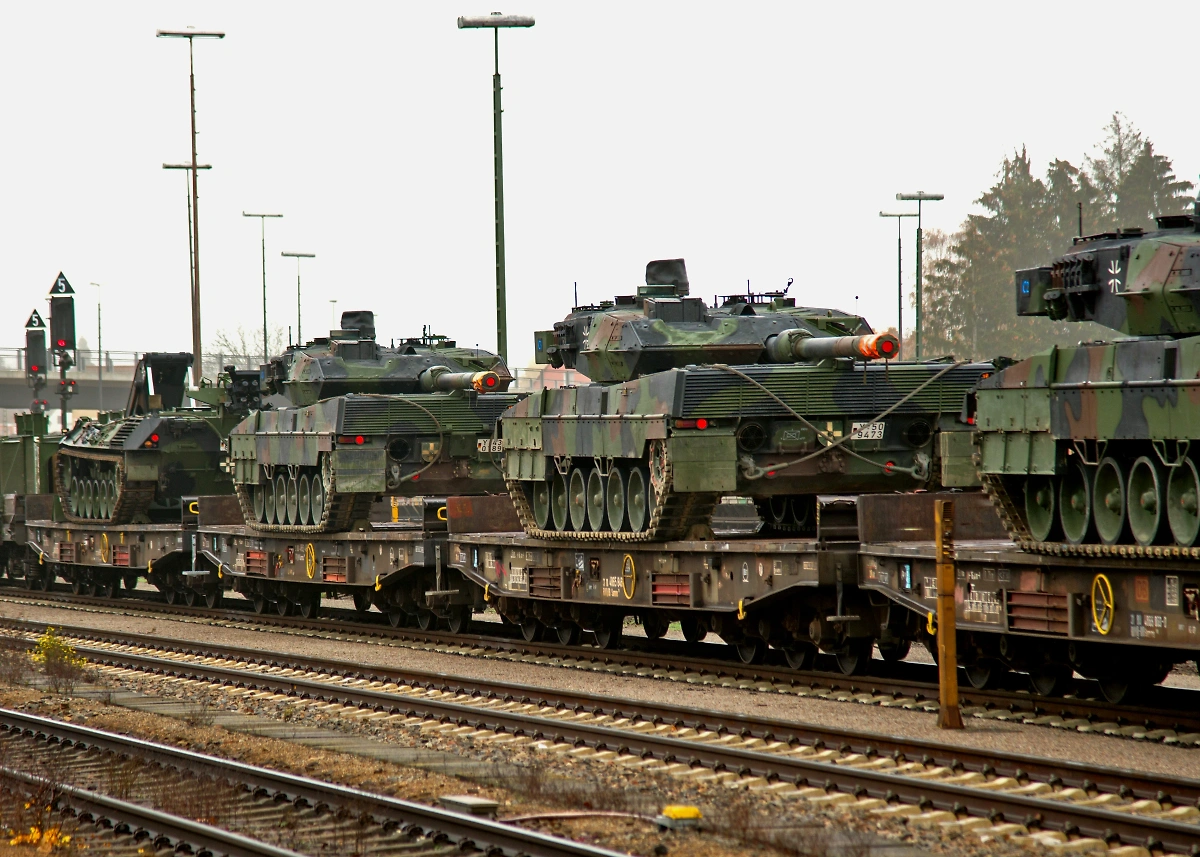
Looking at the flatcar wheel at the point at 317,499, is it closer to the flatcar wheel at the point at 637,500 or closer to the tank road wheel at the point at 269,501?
the tank road wheel at the point at 269,501

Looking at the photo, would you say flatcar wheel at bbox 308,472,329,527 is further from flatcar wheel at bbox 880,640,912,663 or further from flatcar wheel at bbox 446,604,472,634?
flatcar wheel at bbox 880,640,912,663

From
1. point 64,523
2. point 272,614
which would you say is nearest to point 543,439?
point 272,614

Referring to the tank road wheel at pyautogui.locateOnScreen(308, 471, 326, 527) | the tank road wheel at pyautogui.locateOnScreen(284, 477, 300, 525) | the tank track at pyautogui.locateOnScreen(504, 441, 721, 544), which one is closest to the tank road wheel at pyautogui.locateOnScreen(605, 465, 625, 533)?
the tank track at pyautogui.locateOnScreen(504, 441, 721, 544)

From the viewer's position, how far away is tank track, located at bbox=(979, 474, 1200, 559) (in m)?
12.5

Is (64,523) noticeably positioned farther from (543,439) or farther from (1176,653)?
(1176,653)

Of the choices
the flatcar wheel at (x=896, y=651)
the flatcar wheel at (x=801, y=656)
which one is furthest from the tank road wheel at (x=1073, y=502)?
the flatcar wheel at (x=801, y=656)

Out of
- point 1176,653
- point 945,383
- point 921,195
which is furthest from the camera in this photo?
point 921,195

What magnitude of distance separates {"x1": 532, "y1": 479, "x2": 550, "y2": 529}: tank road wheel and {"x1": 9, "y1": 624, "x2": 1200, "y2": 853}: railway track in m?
4.01

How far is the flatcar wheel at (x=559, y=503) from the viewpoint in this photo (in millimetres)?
20875

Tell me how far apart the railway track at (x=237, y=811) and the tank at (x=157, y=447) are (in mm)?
19020

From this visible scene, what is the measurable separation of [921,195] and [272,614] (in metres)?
21.2

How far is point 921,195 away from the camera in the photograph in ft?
139

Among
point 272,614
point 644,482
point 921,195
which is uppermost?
point 921,195

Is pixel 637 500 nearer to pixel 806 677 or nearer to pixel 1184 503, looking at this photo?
pixel 806 677
